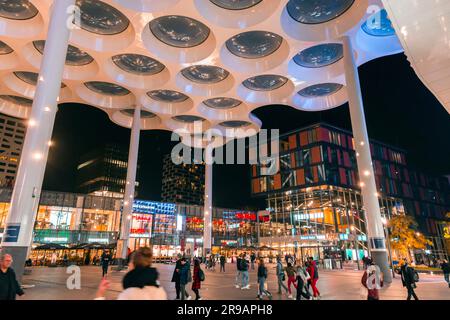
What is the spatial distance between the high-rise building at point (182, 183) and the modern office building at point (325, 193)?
290 ft

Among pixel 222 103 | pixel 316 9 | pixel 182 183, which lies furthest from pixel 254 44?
pixel 182 183

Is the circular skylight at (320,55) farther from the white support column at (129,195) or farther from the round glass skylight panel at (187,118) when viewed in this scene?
the white support column at (129,195)

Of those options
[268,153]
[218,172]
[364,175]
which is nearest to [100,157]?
[218,172]

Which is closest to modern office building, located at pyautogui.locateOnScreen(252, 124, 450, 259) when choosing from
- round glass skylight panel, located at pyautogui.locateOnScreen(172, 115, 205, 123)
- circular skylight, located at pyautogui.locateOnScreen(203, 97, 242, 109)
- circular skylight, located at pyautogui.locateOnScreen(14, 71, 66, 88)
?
circular skylight, located at pyautogui.locateOnScreen(203, 97, 242, 109)

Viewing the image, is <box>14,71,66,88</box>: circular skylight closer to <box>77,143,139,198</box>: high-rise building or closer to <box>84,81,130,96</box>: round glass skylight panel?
<box>84,81,130,96</box>: round glass skylight panel

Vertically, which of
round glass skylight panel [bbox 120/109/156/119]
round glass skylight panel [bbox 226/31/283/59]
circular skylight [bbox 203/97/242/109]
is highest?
circular skylight [bbox 203/97/242/109]

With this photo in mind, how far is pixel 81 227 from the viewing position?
47.2m

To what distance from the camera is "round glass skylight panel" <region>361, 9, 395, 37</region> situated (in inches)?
803

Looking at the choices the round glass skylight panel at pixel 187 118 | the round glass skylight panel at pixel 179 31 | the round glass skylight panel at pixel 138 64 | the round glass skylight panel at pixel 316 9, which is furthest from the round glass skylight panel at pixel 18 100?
the round glass skylight panel at pixel 316 9

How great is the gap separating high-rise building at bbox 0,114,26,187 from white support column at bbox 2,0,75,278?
253 feet

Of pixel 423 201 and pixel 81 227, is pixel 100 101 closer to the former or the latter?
pixel 81 227

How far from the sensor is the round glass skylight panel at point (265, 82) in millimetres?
27516

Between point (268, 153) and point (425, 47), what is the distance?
167 ft

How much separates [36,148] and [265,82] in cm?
2144
